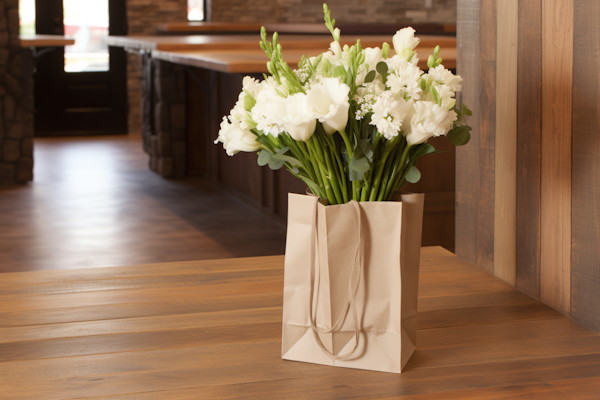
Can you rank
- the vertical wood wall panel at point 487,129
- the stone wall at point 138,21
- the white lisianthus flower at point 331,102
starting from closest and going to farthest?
the white lisianthus flower at point 331,102 < the vertical wood wall panel at point 487,129 < the stone wall at point 138,21

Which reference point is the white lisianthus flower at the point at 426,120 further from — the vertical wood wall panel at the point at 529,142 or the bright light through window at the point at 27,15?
the bright light through window at the point at 27,15

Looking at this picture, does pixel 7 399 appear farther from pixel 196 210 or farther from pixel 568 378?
pixel 196 210

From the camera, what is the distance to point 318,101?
2.95 ft

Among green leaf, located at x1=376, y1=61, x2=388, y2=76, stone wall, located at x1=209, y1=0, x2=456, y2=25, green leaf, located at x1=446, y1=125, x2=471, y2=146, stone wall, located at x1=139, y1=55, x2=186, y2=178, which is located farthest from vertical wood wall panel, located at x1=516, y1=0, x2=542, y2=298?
stone wall, located at x1=209, y1=0, x2=456, y2=25

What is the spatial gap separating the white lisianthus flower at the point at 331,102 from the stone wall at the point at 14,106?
5397mm

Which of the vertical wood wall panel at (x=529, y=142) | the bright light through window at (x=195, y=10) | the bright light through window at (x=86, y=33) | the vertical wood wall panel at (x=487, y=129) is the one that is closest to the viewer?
the vertical wood wall panel at (x=529, y=142)

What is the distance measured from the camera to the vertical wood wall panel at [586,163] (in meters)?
1.10

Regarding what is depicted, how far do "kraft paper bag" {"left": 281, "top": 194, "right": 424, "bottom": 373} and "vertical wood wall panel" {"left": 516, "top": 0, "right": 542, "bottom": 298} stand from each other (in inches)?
13.4

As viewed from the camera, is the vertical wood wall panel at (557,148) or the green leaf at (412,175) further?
the vertical wood wall panel at (557,148)

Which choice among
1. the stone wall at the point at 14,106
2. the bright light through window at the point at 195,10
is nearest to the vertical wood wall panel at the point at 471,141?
the stone wall at the point at 14,106

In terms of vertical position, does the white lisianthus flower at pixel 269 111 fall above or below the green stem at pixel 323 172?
above

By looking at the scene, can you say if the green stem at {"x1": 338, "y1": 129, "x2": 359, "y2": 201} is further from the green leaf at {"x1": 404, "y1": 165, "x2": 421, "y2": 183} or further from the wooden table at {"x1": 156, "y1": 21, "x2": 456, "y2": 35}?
the wooden table at {"x1": 156, "y1": 21, "x2": 456, "y2": 35}

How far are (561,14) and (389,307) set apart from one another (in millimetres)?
551

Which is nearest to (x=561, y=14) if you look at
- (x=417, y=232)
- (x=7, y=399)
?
(x=417, y=232)
